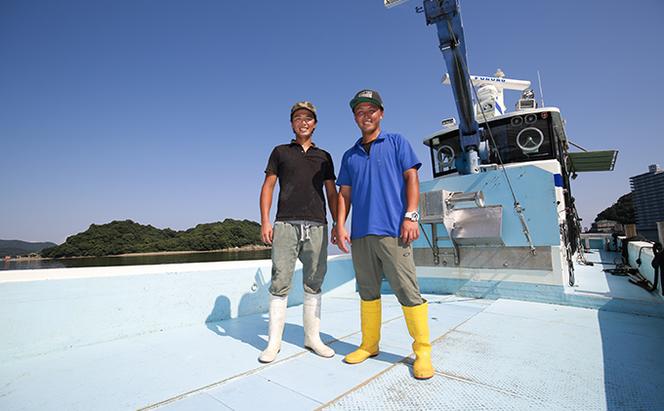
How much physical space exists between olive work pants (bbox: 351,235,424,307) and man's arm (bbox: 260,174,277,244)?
2.10 feet

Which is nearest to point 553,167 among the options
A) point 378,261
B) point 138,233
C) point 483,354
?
point 483,354

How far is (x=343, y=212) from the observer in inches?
87.1

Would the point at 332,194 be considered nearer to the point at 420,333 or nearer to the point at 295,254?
the point at 295,254

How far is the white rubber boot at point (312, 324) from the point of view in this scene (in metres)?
2.12

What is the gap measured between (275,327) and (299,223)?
77 centimetres

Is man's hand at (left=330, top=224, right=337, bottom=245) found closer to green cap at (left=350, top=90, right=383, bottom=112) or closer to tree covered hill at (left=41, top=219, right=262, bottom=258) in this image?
green cap at (left=350, top=90, right=383, bottom=112)

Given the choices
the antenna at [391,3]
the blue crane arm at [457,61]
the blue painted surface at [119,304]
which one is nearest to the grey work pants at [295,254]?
the blue painted surface at [119,304]

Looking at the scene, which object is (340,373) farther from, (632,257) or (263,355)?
(632,257)

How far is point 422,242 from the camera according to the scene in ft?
15.9

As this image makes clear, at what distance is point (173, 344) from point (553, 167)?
6121 millimetres

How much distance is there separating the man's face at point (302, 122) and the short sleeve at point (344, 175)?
377 mm

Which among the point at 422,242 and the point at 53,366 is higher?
the point at 422,242

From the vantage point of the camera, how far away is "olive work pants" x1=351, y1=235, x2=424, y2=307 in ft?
5.98

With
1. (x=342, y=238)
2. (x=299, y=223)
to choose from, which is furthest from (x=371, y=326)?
(x=299, y=223)
